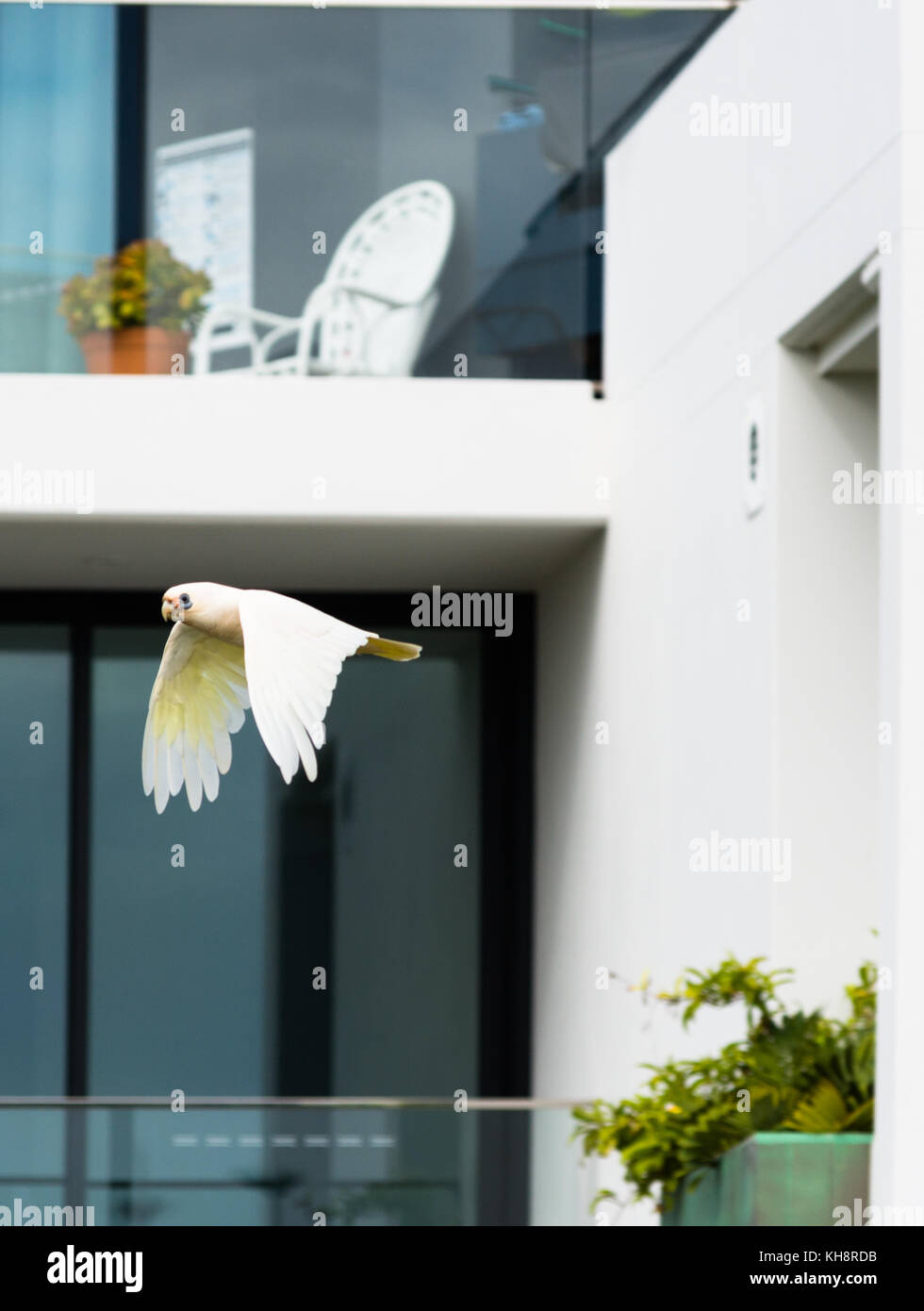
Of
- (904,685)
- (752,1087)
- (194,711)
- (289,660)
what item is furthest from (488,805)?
(289,660)

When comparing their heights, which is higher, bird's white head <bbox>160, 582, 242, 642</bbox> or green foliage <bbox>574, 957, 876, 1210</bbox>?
bird's white head <bbox>160, 582, 242, 642</bbox>

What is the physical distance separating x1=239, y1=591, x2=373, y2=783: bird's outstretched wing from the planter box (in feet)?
12.9

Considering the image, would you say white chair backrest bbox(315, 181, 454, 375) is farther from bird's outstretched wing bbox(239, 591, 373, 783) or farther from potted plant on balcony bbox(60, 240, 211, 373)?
bird's outstretched wing bbox(239, 591, 373, 783)

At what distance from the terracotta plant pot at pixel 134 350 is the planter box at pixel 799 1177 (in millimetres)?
4229

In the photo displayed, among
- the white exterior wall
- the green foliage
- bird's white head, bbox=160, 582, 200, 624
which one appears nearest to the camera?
bird's white head, bbox=160, 582, 200, 624

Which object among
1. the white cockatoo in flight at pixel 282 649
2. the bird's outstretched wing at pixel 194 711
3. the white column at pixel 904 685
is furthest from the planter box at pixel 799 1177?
the white cockatoo in flight at pixel 282 649

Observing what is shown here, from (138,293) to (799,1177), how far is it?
4674 mm

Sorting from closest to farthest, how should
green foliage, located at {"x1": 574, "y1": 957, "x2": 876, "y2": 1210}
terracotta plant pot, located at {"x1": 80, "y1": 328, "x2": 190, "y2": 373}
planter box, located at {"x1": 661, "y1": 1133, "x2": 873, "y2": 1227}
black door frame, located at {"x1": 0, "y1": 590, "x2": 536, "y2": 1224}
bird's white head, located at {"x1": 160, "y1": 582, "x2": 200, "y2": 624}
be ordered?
1. bird's white head, located at {"x1": 160, "y1": 582, "x2": 200, "y2": 624}
2. planter box, located at {"x1": 661, "y1": 1133, "x2": 873, "y2": 1227}
3. green foliage, located at {"x1": 574, "y1": 957, "x2": 876, "y2": 1210}
4. terracotta plant pot, located at {"x1": 80, "y1": 328, "x2": 190, "y2": 373}
5. black door frame, located at {"x1": 0, "y1": 590, "x2": 536, "y2": 1224}

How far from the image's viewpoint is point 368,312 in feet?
28.4

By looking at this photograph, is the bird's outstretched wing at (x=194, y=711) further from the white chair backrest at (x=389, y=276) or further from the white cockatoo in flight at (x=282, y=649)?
the white chair backrest at (x=389, y=276)

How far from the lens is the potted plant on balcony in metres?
8.58

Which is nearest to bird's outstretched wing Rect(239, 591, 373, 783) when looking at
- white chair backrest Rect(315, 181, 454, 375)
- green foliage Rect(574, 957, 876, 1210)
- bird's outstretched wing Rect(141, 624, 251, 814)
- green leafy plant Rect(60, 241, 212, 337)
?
bird's outstretched wing Rect(141, 624, 251, 814)

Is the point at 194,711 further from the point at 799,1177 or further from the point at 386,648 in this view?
the point at 799,1177
